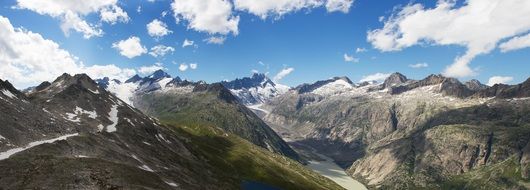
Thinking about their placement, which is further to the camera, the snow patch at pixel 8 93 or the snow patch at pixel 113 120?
the snow patch at pixel 113 120

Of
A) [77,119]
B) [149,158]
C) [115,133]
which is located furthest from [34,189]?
[77,119]

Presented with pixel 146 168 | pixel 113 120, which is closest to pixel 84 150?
pixel 146 168

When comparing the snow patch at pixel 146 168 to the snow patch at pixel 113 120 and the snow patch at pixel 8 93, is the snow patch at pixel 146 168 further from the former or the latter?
the snow patch at pixel 8 93

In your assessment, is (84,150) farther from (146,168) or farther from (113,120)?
(113,120)

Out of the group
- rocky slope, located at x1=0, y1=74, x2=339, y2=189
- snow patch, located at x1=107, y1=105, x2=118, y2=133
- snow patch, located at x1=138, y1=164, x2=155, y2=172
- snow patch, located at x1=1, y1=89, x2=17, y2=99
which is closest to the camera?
rocky slope, located at x1=0, y1=74, x2=339, y2=189

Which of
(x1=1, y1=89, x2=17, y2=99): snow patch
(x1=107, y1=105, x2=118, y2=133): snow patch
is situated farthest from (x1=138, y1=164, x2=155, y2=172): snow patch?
(x1=1, y1=89, x2=17, y2=99): snow patch

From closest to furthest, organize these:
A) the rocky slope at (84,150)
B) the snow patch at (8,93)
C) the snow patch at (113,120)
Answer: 1. the rocky slope at (84,150)
2. the snow patch at (8,93)
3. the snow patch at (113,120)

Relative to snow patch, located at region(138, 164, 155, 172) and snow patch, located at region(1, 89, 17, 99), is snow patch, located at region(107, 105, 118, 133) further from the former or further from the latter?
snow patch, located at region(138, 164, 155, 172)

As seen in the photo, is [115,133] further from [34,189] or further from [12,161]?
[34,189]

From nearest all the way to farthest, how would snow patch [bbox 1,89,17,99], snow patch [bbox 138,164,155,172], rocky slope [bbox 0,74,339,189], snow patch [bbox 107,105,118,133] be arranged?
rocky slope [bbox 0,74,339,189]
snow patch [bbox 138,164,155,172]
snow patch [bbox 1,89,17,99]
snow patch [bbox 107,105,118,133]

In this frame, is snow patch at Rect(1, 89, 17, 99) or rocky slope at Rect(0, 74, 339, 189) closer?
rocky slope at Rect(0, 74, 339, 189)

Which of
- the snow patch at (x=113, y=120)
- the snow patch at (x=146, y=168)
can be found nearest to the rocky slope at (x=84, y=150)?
the snow patch at (x=113, y=120)

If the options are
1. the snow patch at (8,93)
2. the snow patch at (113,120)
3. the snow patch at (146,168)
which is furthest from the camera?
the snow patch at (113,120)

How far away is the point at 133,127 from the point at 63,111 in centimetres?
2402
